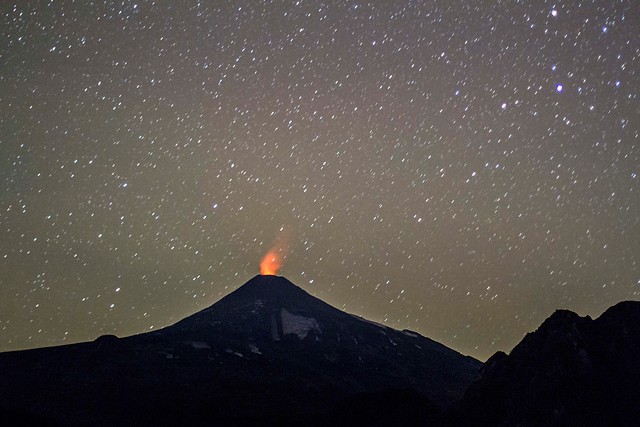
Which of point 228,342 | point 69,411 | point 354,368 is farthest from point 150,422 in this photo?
point 354,368

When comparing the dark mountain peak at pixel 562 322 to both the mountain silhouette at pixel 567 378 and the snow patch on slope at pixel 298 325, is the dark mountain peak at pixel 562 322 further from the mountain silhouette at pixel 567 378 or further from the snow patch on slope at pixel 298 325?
the snow patch on slope at pixel 298 325

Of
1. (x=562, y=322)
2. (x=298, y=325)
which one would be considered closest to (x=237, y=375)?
(x=298, y=325)

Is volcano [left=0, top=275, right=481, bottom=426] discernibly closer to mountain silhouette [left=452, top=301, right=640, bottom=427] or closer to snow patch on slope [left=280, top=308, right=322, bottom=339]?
snow patch on slope [left=280, top=308, right=322, bottom=339]

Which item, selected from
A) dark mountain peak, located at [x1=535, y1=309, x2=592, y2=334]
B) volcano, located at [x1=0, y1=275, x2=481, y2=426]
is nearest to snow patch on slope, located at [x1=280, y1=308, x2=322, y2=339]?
volcano, located at [x1=0, y1=275, x2=481, y2=426]

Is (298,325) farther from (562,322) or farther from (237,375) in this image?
(562,322)

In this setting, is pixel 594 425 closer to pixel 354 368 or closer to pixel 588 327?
pixel 588 327
